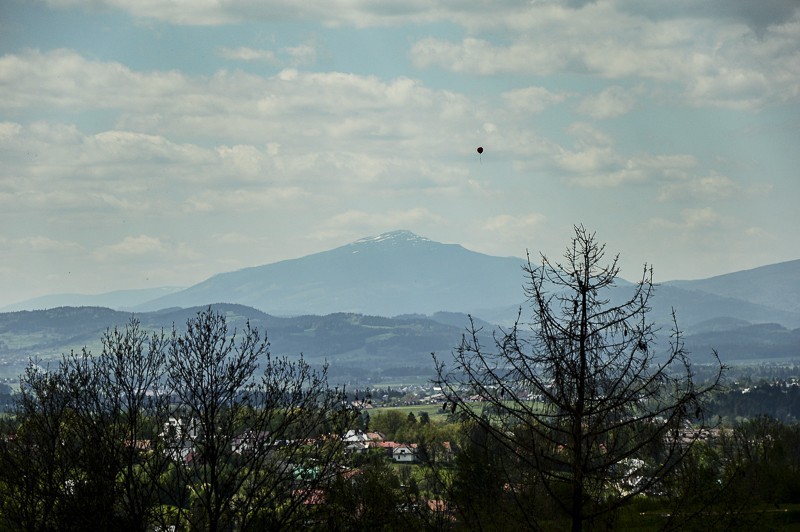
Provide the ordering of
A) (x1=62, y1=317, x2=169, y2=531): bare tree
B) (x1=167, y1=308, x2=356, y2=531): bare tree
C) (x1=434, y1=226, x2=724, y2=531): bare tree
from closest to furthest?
1. (x1=434, y1=226, x2=724, y2=531): bare tree
2. (x1=62, y1=317, x2=169, y2=531): bare tree
3. (x1=167, y1=308, x2=356, y2=531): bare tree

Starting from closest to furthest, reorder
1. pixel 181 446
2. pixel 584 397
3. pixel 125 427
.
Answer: pixel 584 397
pixel 181 446
pixel 125 427

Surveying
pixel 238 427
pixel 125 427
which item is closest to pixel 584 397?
pixel 238 427

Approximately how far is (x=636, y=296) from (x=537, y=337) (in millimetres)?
1732

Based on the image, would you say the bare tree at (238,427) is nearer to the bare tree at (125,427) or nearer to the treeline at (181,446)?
the treeline at (181,446)

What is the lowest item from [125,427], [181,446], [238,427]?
[181,446]

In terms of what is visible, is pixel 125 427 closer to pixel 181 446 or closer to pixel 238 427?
pixel 181 446

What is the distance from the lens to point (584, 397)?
618 inches

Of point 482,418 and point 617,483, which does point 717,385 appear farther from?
point 482,418

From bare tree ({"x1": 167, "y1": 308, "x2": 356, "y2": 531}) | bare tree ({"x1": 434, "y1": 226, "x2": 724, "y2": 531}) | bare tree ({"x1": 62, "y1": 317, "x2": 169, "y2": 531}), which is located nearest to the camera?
bare tree ({"x1": 434, "y1": 226, "x2": 724, "y2": 531})

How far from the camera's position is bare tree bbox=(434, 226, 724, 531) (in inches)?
603

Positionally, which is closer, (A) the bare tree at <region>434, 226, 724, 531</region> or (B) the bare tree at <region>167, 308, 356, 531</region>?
(A) the bare tree at <region>434, 226, 724, 531</region>

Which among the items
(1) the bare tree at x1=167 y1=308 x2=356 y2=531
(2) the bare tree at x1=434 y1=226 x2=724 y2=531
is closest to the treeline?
(1) the bare tree at x1=167 y1=308 x2=356 y2=531

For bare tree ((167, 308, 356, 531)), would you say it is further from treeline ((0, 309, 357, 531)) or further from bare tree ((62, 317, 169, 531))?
bare tree ((62, 317, 169, 531))

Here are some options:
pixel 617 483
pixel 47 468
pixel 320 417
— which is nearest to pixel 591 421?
pixel 617 483
